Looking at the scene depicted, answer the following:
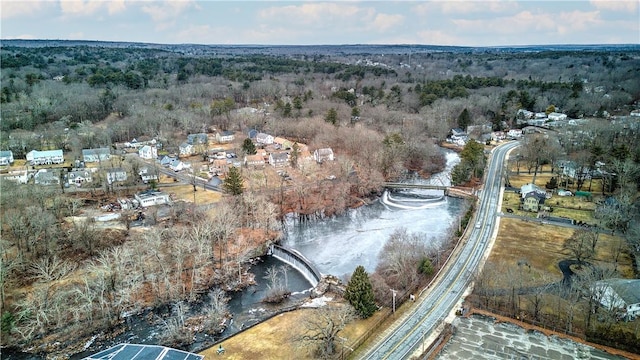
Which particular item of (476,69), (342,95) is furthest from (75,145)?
(476,69)

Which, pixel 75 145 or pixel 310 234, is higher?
pixel 75 145

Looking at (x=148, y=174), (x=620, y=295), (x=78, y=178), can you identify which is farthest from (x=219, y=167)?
(x=620, y=295)

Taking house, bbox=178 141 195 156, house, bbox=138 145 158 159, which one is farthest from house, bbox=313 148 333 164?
house, bbox=138 145 158 159

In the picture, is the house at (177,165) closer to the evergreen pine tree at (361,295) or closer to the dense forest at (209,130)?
the dense forest at (209,130)

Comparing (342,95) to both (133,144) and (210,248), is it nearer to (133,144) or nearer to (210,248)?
(133,144)

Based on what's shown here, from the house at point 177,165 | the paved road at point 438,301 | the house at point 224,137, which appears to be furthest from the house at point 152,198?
the paved road at point 438,301

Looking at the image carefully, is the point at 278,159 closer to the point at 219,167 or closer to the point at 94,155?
the point at 219,167
